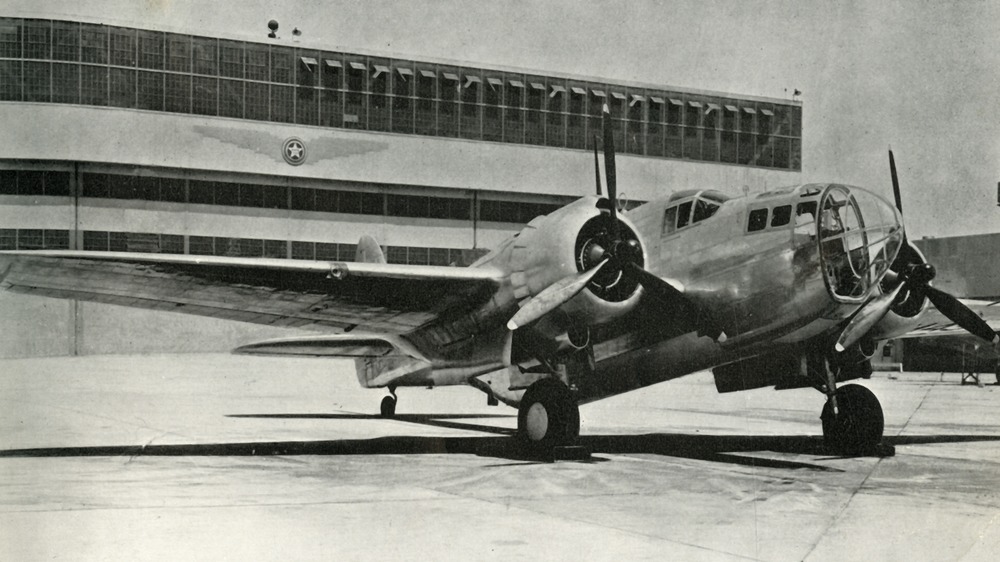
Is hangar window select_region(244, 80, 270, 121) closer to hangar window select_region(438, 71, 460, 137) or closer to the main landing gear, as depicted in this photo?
hangar window select_region(438, 71, 460, 137)

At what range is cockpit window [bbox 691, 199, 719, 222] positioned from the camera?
14.5m

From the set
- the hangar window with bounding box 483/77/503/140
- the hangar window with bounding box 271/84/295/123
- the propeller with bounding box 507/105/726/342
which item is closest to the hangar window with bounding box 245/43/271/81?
the hangar window with bounding box 271/84/295/123

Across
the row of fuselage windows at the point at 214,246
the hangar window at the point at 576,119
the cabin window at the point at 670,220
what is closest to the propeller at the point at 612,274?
the cabin window at the point at 670,220

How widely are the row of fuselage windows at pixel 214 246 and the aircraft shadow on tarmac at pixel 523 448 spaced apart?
34.3 m

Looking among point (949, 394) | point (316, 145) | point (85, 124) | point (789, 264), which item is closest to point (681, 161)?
point (316, 145)

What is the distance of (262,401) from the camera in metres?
30.4

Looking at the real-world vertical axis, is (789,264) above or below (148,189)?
below

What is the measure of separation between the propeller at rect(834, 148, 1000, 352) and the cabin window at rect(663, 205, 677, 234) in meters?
2.88

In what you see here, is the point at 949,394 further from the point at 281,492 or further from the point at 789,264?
the point at 281,492

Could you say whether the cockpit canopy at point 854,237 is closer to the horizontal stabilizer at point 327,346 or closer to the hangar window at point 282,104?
the horizontal stabilizer at point 327,346

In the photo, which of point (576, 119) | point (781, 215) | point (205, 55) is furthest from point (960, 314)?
point (576, 119)

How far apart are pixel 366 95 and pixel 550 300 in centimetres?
4652

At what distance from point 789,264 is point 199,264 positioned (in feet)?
26.3

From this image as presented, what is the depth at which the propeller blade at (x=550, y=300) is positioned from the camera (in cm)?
1345
